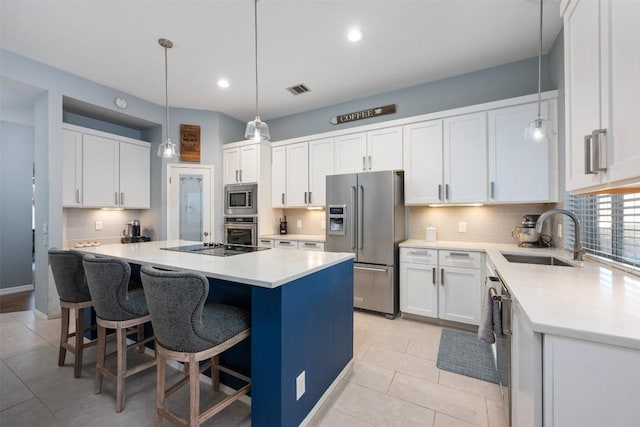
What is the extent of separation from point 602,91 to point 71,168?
16.9ft

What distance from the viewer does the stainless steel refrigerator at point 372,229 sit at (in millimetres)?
3199

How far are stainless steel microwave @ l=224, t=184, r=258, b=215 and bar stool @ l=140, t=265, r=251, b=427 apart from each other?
2.96m

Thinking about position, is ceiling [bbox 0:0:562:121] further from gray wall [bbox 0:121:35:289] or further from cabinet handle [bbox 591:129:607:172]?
cabinet handle [bbox 591:129:607:172]

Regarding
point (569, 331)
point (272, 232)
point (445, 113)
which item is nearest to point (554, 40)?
point (445, 113)

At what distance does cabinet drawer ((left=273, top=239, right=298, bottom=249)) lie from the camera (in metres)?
3.96

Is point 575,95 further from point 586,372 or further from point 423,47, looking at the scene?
point 423,47

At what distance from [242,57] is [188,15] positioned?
71cm

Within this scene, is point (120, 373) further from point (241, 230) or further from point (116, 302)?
point (241, 230)

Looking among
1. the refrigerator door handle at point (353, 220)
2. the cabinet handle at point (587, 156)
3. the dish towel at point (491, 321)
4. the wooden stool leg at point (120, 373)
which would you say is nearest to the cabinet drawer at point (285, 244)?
the refrigerator door handle at point (353, 220)

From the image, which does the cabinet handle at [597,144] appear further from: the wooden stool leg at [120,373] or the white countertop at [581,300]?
the wooden stool leg at [120,373]

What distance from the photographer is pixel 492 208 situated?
3221 millimetres

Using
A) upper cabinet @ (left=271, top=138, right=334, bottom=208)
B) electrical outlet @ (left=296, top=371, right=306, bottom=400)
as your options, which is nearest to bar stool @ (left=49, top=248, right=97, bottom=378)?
electrical outlet @ (left=296, top=371, right=306, bottom=400)

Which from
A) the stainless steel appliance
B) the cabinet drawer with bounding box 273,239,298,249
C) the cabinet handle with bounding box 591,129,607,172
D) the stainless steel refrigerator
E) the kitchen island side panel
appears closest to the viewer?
the cabinet handle with bounding box 591,129,607,172

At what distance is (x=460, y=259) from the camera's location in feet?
9.41
